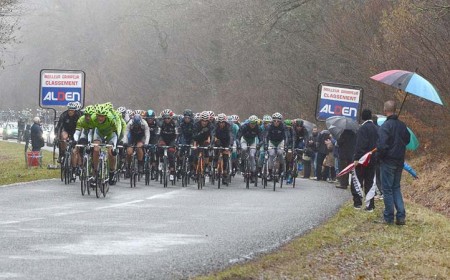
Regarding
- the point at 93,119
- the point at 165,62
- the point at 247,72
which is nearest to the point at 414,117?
the point at 93,119

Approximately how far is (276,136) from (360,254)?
1492 centimetres

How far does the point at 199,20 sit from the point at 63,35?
28622mm

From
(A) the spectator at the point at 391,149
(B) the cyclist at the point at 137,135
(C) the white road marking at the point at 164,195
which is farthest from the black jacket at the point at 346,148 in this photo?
(A) the spectator at the point at 391,149

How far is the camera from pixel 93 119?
69.9 feet

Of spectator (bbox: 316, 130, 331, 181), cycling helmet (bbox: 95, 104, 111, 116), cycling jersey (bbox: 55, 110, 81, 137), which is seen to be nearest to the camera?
cycling helmet (bbox: 95, 104, 111, 116)

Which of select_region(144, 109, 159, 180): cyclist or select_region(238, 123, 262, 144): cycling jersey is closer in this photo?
select_region(144, 109, 159, 180): cyclist

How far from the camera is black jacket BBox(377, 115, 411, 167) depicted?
15922 millimetres

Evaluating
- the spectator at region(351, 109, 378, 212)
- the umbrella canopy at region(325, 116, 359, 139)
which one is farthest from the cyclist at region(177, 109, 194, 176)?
the spectator at region(351, 109, 378, 212)

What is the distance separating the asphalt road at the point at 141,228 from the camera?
1024 cm

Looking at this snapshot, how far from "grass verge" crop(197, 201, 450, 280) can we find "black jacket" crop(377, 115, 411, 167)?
3.68 ft

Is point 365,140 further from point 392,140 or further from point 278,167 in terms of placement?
point 278,167

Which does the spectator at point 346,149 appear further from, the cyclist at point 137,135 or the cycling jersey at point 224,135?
the cyclist at point 137,135

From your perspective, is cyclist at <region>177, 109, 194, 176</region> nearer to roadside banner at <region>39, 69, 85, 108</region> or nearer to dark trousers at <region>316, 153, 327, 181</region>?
roadside banner at <region>39, 69, 85, 108</region>

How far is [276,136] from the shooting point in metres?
27.4
